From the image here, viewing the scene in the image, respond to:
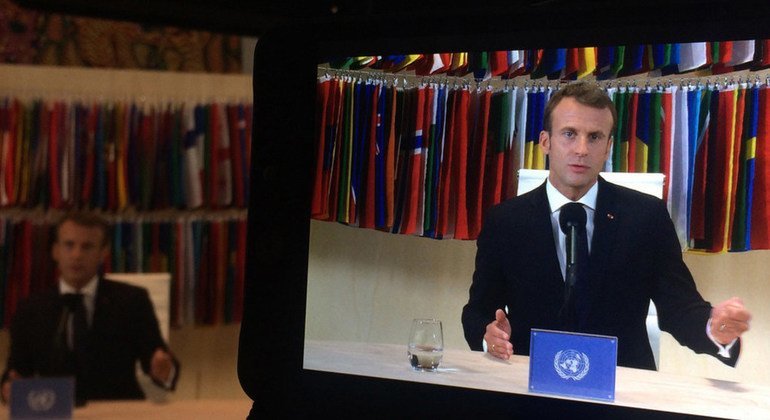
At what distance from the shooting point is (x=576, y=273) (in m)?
0.82

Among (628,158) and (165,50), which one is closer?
(628,158)

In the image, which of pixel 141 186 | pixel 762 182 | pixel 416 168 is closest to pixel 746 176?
pixel 762 182

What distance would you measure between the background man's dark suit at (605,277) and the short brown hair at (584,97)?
71mm

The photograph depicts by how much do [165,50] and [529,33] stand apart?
809mm

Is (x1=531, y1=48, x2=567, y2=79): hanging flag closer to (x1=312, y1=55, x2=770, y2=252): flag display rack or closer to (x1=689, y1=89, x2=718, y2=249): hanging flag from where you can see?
(x1=312, y1=55, x2=770, y2=252): flag display rack

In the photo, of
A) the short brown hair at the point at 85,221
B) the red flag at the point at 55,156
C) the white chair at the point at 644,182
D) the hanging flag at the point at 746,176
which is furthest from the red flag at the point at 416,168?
the red flag at the point at 55,156

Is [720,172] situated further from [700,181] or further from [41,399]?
[41,399]

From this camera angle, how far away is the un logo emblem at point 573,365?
775 mm

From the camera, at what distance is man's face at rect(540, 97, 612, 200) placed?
0.83 m

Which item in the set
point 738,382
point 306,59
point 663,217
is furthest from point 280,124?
point 738,382

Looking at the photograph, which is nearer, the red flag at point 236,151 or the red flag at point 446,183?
the red flag at point 446,183

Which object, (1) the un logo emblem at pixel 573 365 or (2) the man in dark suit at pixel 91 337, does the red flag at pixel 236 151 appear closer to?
(2) the man in dark suit at pixel 91 337

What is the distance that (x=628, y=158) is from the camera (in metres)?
0.80

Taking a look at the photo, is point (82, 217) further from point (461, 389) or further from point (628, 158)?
point (628, 158)
